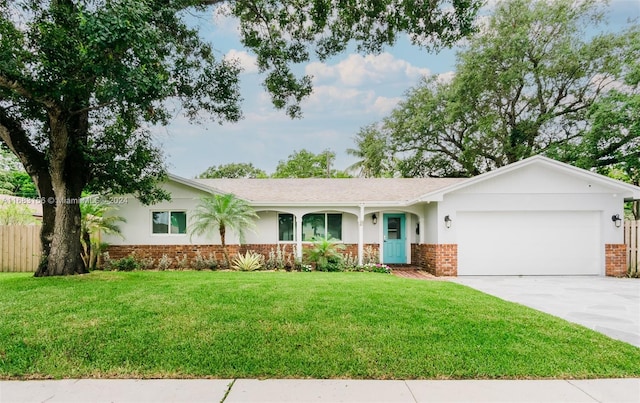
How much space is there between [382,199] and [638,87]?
12177 mm

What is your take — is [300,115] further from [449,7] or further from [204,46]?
[449,7]

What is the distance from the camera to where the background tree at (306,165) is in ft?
111

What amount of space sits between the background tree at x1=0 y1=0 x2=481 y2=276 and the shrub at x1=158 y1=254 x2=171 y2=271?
3.21 metres

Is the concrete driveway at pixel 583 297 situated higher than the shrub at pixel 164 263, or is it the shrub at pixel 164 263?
the shrub at pixel 164 263

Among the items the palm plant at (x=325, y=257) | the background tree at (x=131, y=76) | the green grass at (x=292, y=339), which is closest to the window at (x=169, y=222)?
A: the background tree at (x=131, y=76)

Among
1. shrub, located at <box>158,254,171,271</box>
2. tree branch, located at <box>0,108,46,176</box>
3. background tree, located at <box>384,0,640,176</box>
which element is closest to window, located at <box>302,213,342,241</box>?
shrub, located at <box>158,254,171,271</box>

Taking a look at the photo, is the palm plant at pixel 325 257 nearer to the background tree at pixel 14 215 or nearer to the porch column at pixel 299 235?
the porch column at pixel 299 235

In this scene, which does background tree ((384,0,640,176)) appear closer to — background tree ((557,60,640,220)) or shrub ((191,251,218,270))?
background tree ((557,60,640,220))

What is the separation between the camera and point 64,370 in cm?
391

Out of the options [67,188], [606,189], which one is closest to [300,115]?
[67,188]

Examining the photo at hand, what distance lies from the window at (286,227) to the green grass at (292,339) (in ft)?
25.4

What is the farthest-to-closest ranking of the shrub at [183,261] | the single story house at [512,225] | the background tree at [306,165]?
the background tree at [306,165]
the shrub at [183,261]
the single story house at [512,225]

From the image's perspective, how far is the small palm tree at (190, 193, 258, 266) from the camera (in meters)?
12.2
